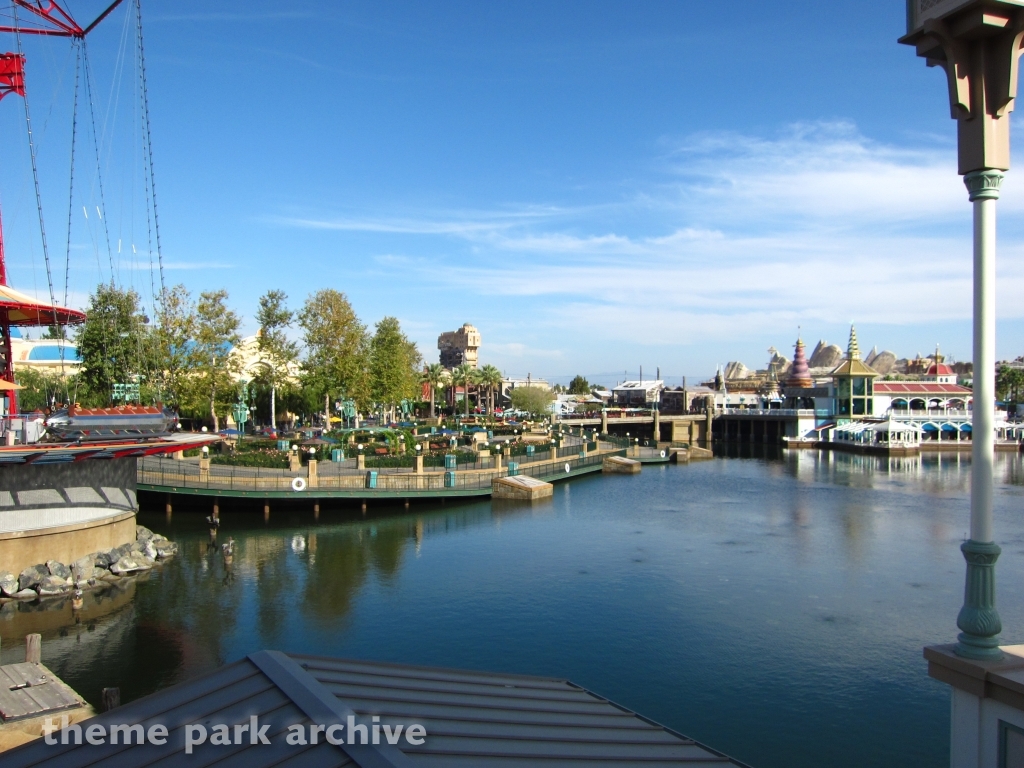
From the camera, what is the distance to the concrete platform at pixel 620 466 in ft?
244

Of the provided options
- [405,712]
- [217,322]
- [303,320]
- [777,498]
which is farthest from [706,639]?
[303,320]

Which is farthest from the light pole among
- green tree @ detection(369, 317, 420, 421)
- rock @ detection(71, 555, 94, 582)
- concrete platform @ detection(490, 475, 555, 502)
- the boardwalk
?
green tree @ detection(369, 317, 420, 421)

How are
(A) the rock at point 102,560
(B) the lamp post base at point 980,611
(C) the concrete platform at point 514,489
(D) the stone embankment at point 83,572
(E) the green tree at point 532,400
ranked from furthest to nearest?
1. (E) the green tree at point 532,400
2. (C) the concrete platform at point 514,489
3. (A) the rock at point 102,560
4. (D) the stone embankment at point 83,572
5. (B) the lamp post base at point 980,611

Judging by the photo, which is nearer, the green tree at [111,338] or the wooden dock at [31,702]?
the wooden dock at [31,702]

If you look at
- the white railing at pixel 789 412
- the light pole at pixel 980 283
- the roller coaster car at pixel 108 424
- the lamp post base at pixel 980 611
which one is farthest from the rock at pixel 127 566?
the white railing at pixel 789 412

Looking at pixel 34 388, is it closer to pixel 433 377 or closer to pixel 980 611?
pixel 433 377

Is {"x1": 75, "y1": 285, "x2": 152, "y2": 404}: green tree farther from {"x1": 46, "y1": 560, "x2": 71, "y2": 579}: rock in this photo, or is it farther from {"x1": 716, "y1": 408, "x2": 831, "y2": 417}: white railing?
{"x1": 716, "y1": 408, "x2": 831, "y2": 417}: white railing

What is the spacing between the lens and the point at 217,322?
196ft

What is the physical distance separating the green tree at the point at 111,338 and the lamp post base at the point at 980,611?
58186 millimetres

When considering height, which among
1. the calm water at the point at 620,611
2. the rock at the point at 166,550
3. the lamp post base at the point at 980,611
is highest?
the lamp post base at the point at 980,611

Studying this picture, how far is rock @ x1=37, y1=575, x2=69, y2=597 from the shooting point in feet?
90.5

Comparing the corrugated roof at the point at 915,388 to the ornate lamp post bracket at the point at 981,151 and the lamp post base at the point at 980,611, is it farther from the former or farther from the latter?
the lamp post base at the point at 980,611

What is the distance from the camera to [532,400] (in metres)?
125

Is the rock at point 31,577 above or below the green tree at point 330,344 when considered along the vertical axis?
below
